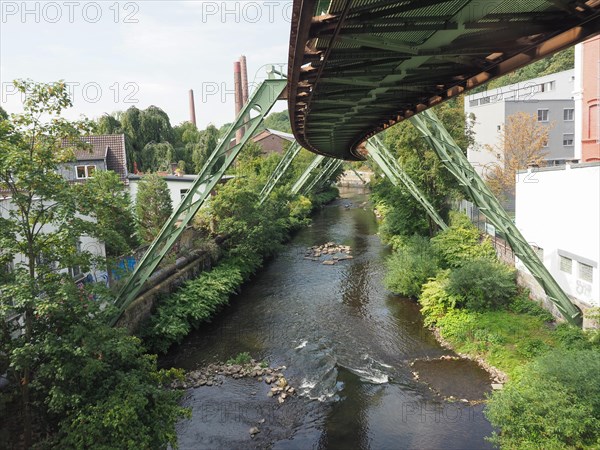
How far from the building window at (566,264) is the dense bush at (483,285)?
1.95m

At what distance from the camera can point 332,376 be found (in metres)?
12.6

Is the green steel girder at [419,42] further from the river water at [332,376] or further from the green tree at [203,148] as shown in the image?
the green tree at [203,148]

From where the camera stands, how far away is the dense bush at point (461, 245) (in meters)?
18.5

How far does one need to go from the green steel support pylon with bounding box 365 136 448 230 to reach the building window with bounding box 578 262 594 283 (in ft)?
27.9

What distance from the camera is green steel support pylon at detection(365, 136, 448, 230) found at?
70.9 feet

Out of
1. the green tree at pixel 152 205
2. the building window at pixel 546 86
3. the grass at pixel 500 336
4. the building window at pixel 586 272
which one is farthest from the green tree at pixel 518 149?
the green tree at pixel 152 205

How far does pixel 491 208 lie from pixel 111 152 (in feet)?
76.1

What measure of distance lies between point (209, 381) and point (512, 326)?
905 cm

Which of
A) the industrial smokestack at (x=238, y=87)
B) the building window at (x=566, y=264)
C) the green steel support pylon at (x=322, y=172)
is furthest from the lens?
the industrial smokestack at (x=238, y=87)

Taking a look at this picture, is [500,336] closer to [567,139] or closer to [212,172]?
[212,172]

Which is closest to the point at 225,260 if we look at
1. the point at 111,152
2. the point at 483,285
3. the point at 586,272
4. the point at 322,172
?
the point at 483,285

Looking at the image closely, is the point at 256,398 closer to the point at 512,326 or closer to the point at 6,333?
the point at 6,333

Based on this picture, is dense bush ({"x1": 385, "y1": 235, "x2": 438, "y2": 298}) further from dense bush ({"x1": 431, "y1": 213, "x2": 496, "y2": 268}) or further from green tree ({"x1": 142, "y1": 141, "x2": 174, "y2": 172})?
green tree ({"x1": 142, "y1": 141, "x2": 174, "y2": 172})

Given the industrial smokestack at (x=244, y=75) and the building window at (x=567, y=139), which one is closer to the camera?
the building window at (x=567, y=139)
